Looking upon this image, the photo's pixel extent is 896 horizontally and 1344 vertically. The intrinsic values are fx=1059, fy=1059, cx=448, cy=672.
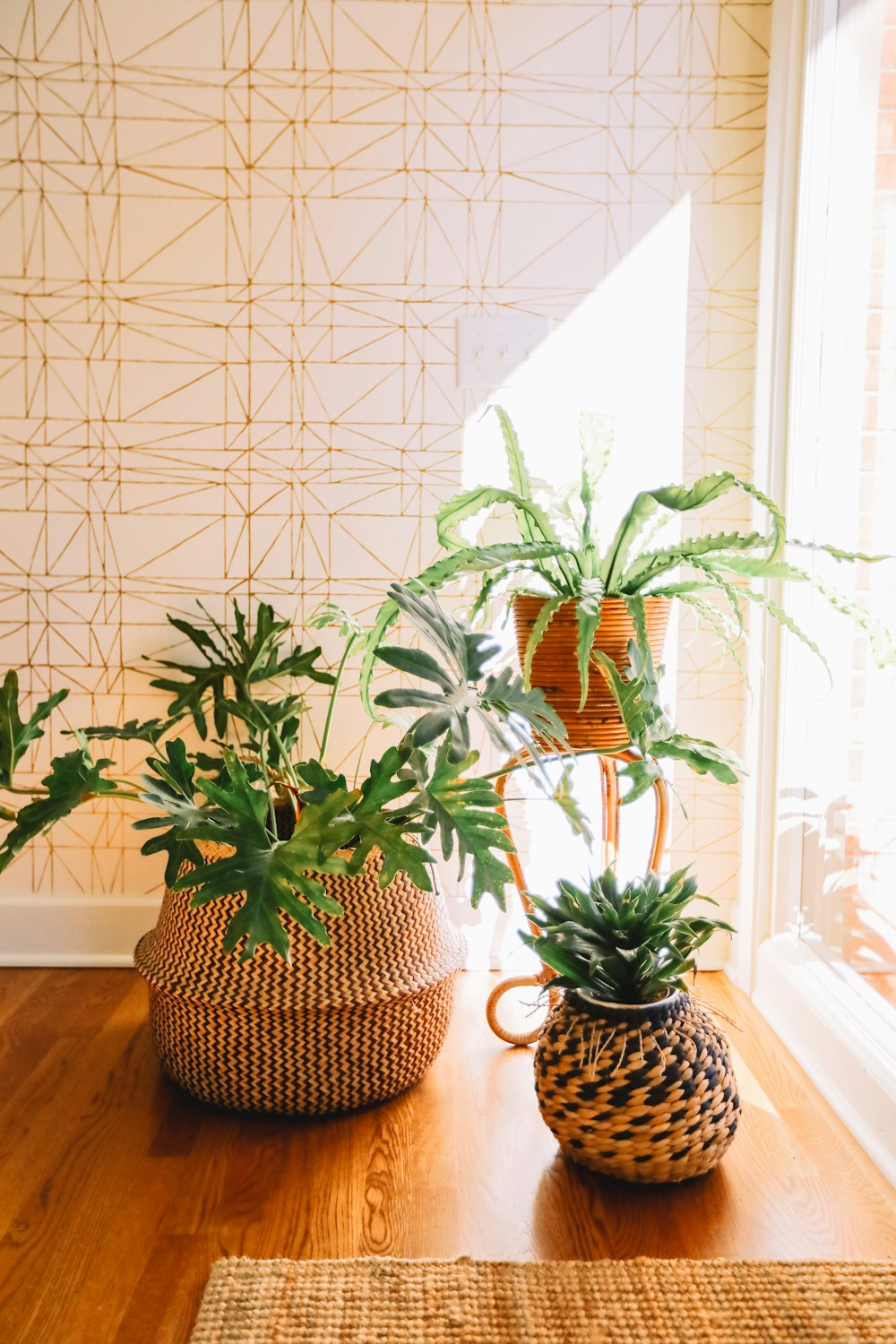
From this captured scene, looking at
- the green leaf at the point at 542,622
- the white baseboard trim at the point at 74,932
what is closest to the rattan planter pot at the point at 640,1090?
the green leaf at the point at 542,622

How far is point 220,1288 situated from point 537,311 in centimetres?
168

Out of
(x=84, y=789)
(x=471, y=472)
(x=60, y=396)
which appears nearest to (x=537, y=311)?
(x=471, y=472)

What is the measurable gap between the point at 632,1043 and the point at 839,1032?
0.46 metres

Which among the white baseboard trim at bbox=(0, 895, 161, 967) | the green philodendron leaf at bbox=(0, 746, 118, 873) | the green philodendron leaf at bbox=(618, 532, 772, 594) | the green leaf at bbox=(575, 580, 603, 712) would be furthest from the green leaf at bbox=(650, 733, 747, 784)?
the white baseboard trim at bbox=(0, 895, 161, 967)

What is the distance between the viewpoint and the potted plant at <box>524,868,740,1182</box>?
4.19ft

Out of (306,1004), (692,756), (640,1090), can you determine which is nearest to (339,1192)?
(306,1004)

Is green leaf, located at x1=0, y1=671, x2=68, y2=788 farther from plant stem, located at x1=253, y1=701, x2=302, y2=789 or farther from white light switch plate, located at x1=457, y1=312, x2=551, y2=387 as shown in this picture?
white light switch plate, located at x1=457, y1=312, x2=551, y2=387

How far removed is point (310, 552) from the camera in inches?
81.9

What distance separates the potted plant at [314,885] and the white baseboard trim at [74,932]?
0.51 meters

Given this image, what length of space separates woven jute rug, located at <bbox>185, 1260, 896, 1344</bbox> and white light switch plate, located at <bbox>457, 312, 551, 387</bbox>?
4.96 ft

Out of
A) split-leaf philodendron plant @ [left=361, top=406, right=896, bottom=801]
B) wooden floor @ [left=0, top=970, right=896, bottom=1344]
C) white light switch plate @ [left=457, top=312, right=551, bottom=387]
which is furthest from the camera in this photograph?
white light switch plate @ [left=457, top=312, right=551, bottom=387]

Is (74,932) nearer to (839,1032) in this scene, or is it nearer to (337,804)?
(337,804)

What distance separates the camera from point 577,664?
5.11 ft

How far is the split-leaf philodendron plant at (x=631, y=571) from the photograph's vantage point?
1.42 metres
